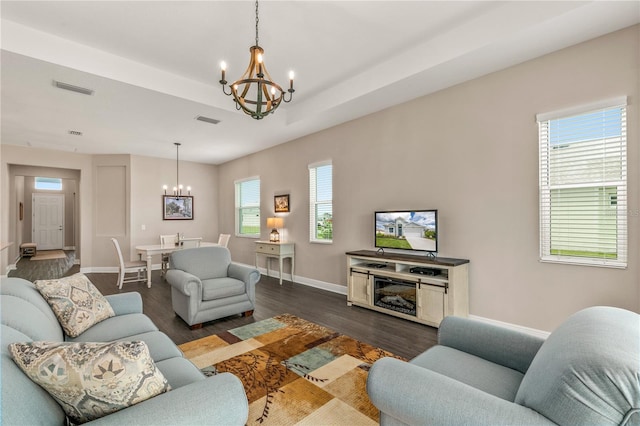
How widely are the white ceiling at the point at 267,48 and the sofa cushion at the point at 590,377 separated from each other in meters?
2.71

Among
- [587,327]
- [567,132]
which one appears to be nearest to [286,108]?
[567,132]

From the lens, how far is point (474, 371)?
163 centimetres

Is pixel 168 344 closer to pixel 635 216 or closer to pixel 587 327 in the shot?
pixel 587 327

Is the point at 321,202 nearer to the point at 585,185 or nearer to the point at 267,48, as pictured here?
the point at 267,48

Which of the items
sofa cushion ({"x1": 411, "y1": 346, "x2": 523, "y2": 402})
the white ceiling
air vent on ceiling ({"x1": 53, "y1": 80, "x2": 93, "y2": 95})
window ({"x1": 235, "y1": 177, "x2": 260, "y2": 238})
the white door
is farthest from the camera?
the white door

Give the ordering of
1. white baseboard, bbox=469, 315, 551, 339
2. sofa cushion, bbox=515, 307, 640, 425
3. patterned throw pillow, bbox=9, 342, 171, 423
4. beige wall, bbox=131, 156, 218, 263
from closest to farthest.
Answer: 1. sofa cushion, bbox=515, 307, 640, 425
2. patterned throw pillow, bbox=9, 342, 171, 423
3. white baseboard, bbox=469, 315, 551, 339
4. beige wall, bbox=131, 156, 218, 263

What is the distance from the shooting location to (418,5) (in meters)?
2.71

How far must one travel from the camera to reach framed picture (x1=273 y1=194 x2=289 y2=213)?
20.6ft

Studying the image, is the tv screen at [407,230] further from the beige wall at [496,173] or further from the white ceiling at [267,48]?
the white ceiling at [267,48]

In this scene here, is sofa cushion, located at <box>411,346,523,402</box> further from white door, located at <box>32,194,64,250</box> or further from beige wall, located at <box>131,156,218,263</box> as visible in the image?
white door, located at <box>32,194,64,250</box>

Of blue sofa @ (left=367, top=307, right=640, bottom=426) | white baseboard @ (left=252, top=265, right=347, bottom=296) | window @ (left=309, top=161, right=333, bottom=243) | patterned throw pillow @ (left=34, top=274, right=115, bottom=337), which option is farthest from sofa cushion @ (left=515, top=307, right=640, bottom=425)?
window @ (left=309, top=161, right=333, bottom=243)

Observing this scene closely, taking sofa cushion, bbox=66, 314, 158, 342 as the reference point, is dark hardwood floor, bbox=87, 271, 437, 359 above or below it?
below

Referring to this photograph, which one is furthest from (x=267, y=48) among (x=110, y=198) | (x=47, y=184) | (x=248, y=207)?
(x=47, y=184)

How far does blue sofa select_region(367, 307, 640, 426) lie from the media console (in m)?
1.85
